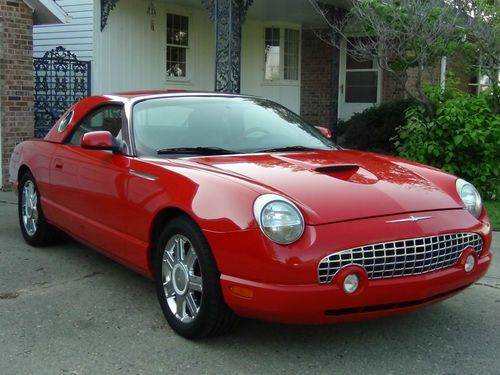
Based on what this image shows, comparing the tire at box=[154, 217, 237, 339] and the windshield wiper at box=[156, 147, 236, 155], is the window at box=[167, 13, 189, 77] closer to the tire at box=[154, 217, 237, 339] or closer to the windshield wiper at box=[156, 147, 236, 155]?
the windshield wiper at box=[156, 147, 236, 155]

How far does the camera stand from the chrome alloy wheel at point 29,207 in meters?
5.88

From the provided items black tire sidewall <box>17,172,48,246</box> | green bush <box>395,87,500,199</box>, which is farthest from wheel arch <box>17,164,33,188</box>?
green bush <box>395,87,500,199</box>

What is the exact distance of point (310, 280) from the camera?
3.09 metres

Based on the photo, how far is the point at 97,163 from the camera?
4.60m

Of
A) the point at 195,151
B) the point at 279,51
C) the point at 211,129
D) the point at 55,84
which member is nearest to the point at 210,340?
the point at 195,151

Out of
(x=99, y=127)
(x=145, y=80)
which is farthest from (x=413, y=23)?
(x=145, y=80)

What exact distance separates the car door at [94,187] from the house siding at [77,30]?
743 cm

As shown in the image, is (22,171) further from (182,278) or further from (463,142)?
(463,142)

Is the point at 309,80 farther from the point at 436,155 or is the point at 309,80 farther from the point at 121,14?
the point at 436,155

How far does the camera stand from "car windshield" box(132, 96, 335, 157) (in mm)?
4301

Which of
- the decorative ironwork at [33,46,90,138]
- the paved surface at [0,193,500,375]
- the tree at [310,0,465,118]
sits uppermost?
the tree at [310,0,465,118]

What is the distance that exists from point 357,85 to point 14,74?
9031 millimetres

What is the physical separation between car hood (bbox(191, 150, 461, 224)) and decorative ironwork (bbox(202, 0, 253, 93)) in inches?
277

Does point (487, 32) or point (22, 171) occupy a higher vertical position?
point (487, 32)
